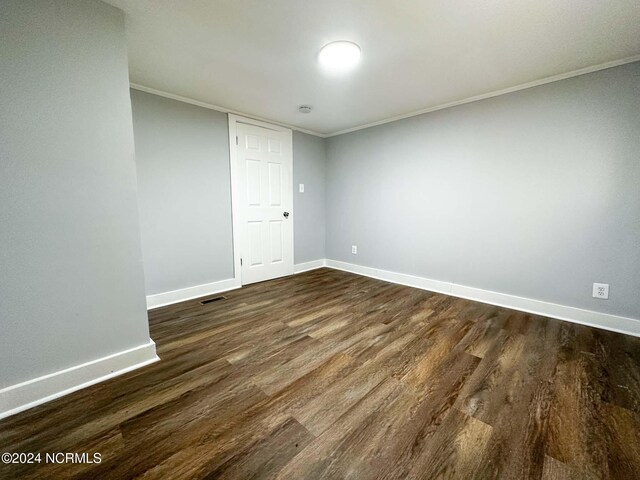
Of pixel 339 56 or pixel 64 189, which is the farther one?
pixel 339 56

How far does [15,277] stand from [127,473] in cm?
114

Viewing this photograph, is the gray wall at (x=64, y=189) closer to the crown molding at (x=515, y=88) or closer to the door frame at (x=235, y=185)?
the door frame at (x=235, y=185)

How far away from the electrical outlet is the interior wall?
3.72 meters

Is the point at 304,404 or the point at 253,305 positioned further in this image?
the point at 253,305

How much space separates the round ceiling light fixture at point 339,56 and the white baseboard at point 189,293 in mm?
2598

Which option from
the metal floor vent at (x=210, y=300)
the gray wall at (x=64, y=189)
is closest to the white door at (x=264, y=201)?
the metal floor vent at (x=210, y=300)

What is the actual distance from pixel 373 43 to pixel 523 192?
2.01 meters

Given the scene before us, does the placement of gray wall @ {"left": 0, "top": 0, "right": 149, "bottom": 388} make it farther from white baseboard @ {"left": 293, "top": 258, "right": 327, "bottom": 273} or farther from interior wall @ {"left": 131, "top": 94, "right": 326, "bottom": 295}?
white baseboard @ {"left": 293, "top": 258, "right": 327, "bottom": 273}

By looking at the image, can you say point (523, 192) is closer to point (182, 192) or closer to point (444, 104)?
point (444, 104)

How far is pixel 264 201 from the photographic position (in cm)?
352

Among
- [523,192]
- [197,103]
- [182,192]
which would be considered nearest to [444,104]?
[523,192]

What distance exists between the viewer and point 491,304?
2.71m

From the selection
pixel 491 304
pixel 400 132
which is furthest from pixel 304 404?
pixel 400 132

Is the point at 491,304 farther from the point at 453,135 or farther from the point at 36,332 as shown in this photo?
the point at 36,332
